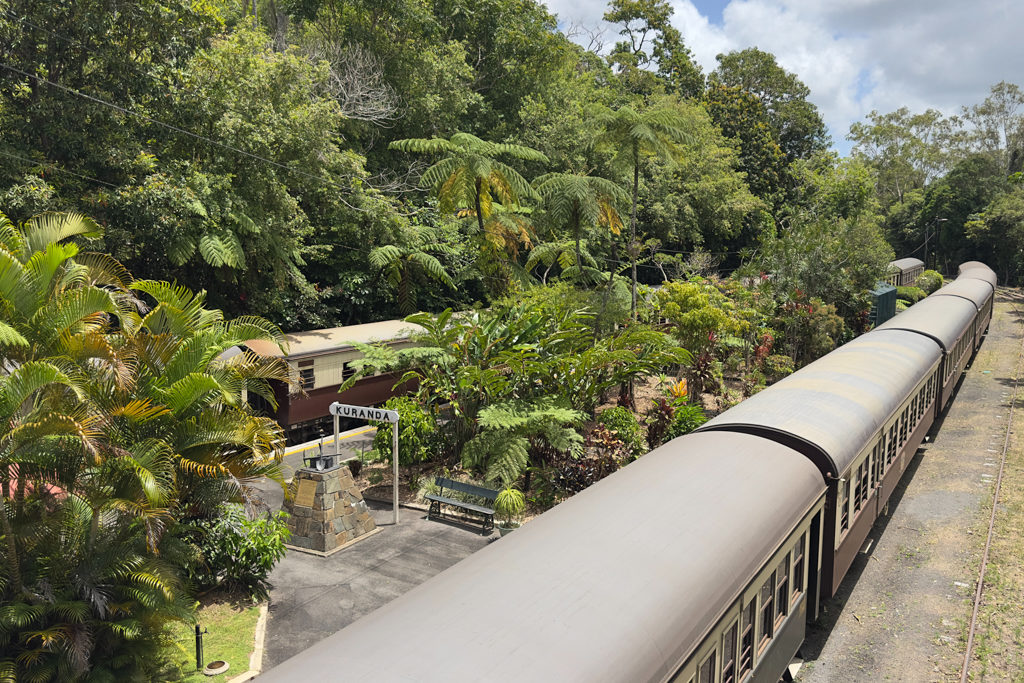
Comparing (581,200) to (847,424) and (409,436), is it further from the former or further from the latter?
(847,424)

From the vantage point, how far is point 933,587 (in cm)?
1042

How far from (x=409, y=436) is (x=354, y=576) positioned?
4.81 metres

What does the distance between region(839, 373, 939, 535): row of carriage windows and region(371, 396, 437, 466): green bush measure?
8707mm

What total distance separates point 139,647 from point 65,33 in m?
15.1

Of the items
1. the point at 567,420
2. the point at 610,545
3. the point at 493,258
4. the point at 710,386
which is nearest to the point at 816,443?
the point at 610,545

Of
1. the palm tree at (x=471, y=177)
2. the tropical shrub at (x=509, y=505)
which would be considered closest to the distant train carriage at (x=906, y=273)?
the palm tree at (x=471, y=177)

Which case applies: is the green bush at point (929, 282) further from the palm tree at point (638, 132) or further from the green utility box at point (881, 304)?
the palm tree at point (638, 132)

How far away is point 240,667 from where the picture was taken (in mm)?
8336

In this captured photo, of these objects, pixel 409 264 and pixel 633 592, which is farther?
pixel 409 264

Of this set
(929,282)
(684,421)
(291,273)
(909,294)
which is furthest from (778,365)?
(929,282)

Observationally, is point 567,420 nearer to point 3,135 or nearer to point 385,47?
point 3,135

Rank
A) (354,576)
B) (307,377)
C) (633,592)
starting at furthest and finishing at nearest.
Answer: (307,377), (354,576), (633,592)

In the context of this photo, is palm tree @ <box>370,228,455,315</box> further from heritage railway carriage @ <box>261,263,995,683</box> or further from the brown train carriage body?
the brown train carriage body

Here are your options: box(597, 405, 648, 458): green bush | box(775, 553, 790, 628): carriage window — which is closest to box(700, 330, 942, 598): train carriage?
box(775, 553, 790, 628): carriage window
